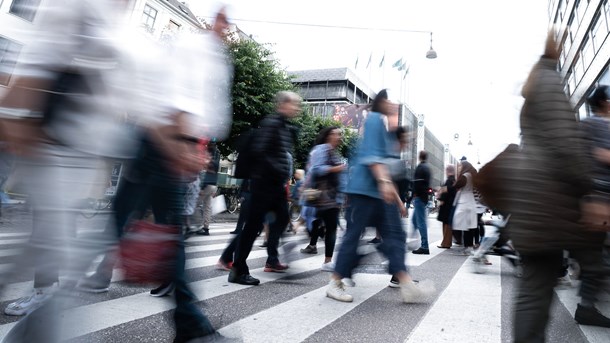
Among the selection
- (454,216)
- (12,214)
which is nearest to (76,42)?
(12,214)

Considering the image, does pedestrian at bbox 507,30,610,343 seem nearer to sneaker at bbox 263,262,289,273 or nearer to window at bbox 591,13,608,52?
sneaker at bbox 263,262,289,273

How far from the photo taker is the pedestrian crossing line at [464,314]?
2.35 m

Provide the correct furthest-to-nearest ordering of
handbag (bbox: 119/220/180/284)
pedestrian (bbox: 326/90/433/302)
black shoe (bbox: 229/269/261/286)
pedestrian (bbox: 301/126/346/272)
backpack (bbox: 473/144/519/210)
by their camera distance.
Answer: pedestrian (bbox: 301/126/346/272)
black shoe (bbox: 229/269/261/286)
pedestrian (bbox: 326/90/433/302)
backpack (bbox: 473/144/519/210)
handbag (bbox: 119/220/180/284)

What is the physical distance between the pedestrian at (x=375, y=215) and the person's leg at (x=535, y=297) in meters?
1.45

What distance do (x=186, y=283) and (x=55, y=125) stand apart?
0.95 meters

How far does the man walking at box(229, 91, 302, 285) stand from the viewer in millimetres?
3500

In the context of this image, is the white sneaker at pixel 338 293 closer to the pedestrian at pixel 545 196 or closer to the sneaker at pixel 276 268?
the sneaker at pixel 276 268

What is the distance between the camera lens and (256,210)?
352 centimetres

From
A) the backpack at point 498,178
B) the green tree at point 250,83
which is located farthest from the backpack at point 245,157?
the green tree at point 250,83

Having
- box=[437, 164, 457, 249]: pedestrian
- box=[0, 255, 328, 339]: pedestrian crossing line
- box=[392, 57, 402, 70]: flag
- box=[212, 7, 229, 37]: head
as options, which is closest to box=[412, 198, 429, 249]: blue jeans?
box=[437, 164, 457, 249]: pedestrian

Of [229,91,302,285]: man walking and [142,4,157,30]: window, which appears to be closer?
[229,91,302,285]: man walking

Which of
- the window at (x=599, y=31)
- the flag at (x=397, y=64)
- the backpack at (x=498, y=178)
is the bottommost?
A: the backpack at (x=498, y=178)

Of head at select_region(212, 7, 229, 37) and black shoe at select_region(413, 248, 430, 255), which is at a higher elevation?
head at select_region(212, 7, 229, 37)

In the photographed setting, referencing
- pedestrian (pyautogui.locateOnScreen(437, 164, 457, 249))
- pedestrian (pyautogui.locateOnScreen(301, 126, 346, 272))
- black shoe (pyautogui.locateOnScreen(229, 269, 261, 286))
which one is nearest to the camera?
black shoe (pyautogui.locateOnScreen(229, 269, 261, 286))
